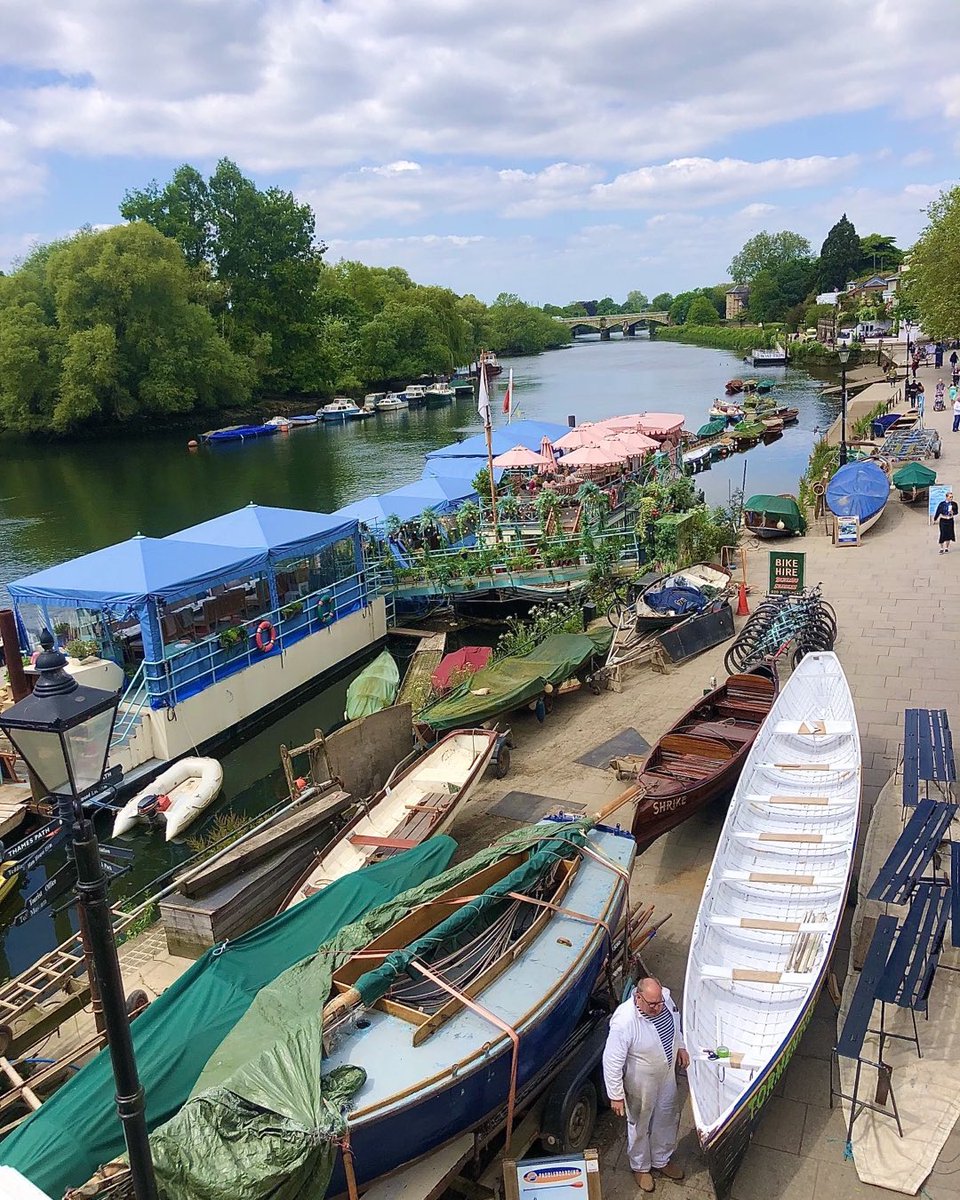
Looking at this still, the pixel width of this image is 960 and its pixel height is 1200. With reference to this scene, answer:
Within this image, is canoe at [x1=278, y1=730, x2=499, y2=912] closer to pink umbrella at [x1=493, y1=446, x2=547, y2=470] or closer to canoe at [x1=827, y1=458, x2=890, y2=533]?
canoe at [x1=827, y1=458, x2=890, y2=533]

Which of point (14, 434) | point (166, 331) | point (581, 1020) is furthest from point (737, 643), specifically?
point (14, 434)

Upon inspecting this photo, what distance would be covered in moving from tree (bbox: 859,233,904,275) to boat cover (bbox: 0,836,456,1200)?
134 meters

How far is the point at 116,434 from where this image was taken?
66062mm

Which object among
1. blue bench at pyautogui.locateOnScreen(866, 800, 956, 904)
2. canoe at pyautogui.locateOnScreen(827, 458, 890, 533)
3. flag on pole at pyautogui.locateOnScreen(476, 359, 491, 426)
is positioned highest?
flag on pole at pyautogui.locateOnScreen(476, 359, 491, 426)

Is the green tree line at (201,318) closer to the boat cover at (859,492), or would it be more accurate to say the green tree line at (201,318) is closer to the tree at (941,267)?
the tree at (941,267)

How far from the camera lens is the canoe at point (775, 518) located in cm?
2330

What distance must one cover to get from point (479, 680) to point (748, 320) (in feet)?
473

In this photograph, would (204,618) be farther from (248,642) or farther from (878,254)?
(878,254)

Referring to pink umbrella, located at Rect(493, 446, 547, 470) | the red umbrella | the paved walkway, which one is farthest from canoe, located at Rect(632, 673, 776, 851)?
pink umbrella, located at Rect(493, 446, 547, 470)

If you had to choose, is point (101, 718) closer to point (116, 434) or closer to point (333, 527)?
point (333, 527)

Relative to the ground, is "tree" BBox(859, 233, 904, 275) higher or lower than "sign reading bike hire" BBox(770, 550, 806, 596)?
higher

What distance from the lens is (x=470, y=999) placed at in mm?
6363

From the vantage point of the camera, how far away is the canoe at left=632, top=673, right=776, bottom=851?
930cm

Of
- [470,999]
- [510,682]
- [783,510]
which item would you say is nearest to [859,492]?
[783,510]
